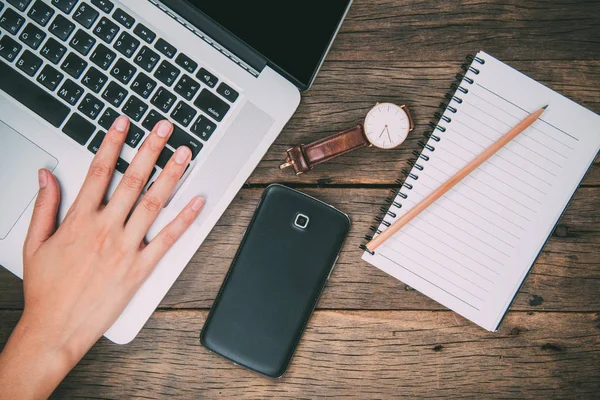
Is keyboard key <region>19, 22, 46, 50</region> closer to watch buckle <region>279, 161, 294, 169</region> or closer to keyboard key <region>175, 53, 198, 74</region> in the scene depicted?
keyboard key <region>175, 53, 198, 74</region>

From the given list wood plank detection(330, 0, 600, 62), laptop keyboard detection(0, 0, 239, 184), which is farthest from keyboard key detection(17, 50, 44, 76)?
wood plank detection(330, 0, 600, 62)

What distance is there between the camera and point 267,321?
760mm

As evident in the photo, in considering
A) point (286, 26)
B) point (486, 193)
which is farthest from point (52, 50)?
point (486, 193)

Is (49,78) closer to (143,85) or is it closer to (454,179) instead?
(143,85)

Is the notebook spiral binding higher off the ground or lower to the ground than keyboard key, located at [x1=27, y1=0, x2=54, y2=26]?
higher

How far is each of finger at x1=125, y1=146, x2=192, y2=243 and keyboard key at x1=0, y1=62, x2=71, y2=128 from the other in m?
0.17

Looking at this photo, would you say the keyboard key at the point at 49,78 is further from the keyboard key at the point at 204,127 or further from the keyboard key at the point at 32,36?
the keyboard key at the point at 204,127

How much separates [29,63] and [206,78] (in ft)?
0.84

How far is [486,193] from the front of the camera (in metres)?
0.76

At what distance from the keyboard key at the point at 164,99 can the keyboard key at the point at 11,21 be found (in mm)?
217

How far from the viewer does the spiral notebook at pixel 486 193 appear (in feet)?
2.49

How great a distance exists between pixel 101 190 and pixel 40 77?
0.60 ft

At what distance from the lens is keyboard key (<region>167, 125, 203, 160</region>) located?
67cm

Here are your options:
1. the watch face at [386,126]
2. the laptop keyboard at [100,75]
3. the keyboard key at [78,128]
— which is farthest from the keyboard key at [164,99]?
the watch face at [386,126]
